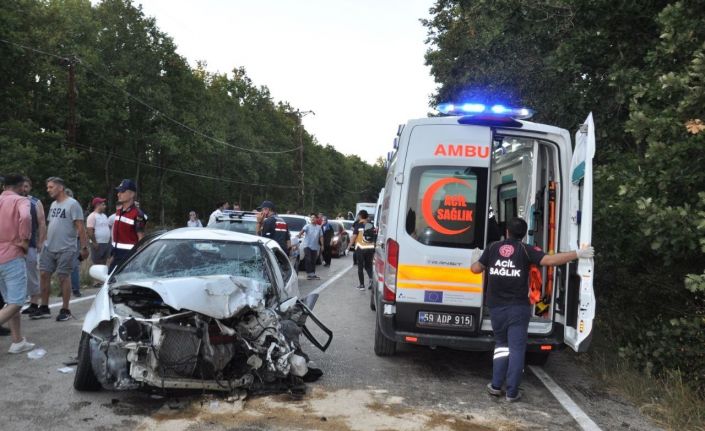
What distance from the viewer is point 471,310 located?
5719 millimetres

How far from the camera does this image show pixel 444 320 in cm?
575

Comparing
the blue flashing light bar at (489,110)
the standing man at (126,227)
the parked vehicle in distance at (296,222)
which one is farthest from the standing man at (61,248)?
the parked vehicle in distance at (296,222)

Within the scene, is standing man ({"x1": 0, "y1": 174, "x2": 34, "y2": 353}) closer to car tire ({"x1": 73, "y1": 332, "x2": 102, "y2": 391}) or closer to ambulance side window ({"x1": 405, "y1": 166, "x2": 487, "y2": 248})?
car tire ({"x1": 73, "y1": 332, "x2": 102, "y2": 391})

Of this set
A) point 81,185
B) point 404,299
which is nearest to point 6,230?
point 404,299

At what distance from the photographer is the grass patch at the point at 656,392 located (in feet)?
15.4

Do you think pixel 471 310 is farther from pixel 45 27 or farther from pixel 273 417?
pixel 45 27

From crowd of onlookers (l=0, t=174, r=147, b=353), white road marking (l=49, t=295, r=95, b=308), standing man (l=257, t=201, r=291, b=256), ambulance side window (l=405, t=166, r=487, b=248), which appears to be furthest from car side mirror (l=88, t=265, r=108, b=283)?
standing man (l=257, t=201, r=291, b=256)

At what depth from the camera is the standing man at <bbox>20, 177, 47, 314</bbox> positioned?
21.1ft

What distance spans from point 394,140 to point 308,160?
7150cm

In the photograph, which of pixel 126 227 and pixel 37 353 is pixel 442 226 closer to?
pixel 126 227

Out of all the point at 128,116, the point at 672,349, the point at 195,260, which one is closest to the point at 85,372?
the point at 195,260

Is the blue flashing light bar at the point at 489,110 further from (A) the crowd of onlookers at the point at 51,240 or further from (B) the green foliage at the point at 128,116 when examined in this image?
(B) the green foliage at the point at 128,116

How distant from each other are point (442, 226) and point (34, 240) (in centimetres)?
459

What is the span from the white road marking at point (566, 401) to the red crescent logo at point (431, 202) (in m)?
1.71
